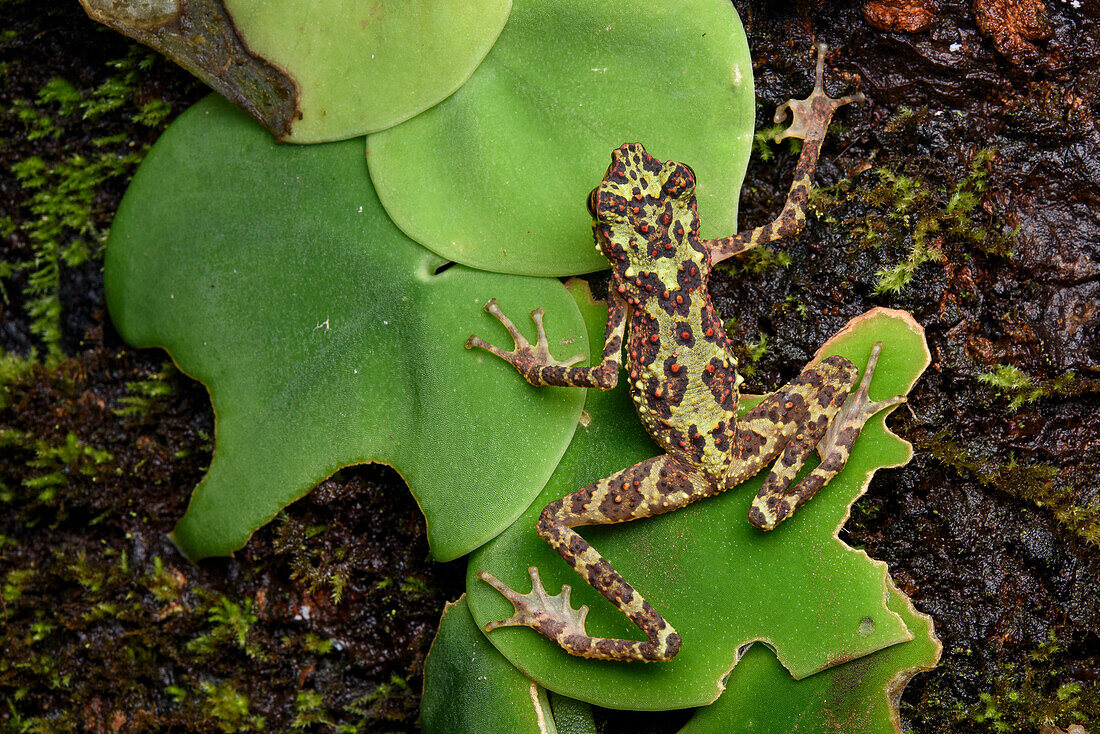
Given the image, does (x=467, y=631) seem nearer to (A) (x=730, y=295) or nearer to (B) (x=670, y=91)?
(A) (x=730, y=295)

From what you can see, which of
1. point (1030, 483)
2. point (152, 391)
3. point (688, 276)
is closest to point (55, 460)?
point (152, 391)

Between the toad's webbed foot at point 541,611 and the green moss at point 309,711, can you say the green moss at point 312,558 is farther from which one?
the toad's webbed foot at point 541,611

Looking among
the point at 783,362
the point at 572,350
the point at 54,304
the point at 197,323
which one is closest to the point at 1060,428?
the point at 783,362

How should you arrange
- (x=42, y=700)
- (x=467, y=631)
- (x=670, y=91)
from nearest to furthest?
(x=670, y=91), (x=467, y=631), (x=42, y=700)

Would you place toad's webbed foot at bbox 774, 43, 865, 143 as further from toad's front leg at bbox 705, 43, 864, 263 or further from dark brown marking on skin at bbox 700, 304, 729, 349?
dark brown marking on skin at bbox 700, 304, 729, 349

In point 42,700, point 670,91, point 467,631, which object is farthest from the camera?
point 42,700

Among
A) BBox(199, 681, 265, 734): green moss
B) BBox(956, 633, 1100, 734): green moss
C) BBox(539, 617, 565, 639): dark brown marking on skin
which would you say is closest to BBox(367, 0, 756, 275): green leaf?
BBox(539, 617, 565, 639): dark brown marking on skin
